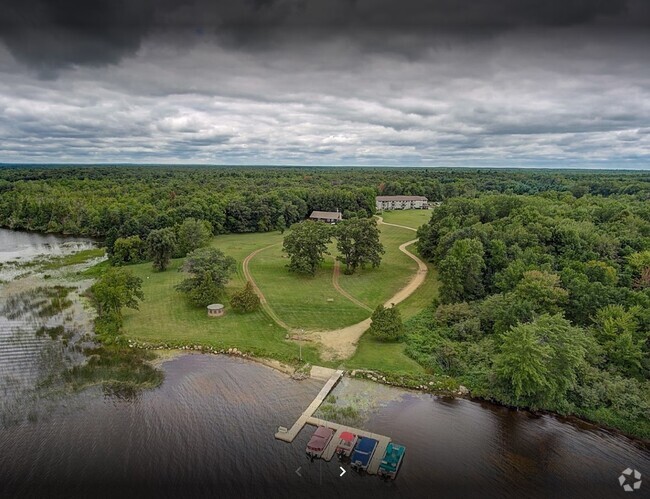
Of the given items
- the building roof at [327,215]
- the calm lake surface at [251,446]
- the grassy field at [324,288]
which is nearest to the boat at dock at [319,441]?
the calm lake surface at [251,446]

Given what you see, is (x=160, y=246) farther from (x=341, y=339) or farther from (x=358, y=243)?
(x=341, y=339)

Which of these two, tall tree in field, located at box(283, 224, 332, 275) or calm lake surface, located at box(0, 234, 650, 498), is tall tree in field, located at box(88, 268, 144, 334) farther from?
tall tree in field, located at box(283, 224, 332, 275)

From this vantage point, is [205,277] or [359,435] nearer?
[359,435]

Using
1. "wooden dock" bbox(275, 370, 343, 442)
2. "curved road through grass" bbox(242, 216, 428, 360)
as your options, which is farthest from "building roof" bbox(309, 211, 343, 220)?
"wooden dock" bbox(275, 370, 343, 442)

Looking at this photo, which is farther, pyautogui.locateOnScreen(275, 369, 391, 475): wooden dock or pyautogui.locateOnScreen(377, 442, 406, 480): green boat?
pyautogui.locateOnScreen(275, 369, 391, 475): wooden dock

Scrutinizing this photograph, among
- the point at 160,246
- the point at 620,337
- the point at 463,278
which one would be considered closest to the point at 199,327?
the point at 160,246

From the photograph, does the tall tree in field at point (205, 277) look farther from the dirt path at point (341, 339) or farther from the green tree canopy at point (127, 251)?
the green tree canopy at point (127, 251)

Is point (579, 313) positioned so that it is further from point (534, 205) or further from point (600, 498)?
point (534, 205)
